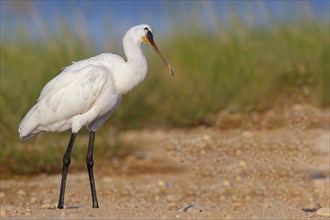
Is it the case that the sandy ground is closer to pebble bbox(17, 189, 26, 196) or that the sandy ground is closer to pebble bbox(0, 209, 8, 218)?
pebble bbox(17, 189, 26, 196)

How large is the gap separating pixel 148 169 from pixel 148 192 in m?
0.77

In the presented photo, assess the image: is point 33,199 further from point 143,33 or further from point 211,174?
point 143,33

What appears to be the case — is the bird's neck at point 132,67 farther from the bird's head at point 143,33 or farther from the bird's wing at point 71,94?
the bird's wing at point 71,94

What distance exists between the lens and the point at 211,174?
1025cm

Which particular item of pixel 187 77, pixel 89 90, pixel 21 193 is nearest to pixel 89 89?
pixel 89 90

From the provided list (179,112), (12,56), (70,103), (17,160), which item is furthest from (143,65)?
(12,56)

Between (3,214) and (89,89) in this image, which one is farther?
(89,89)

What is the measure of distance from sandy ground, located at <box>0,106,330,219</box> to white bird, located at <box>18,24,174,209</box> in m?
0.83

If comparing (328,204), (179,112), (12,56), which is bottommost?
(328,204)

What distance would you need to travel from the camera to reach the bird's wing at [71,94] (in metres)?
8.11

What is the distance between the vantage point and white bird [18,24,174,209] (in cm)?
816

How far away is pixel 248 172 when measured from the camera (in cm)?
1018

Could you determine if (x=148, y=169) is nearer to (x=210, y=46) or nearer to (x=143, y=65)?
Result: (x=143, y=65)

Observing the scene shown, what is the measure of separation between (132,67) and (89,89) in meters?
0.46
